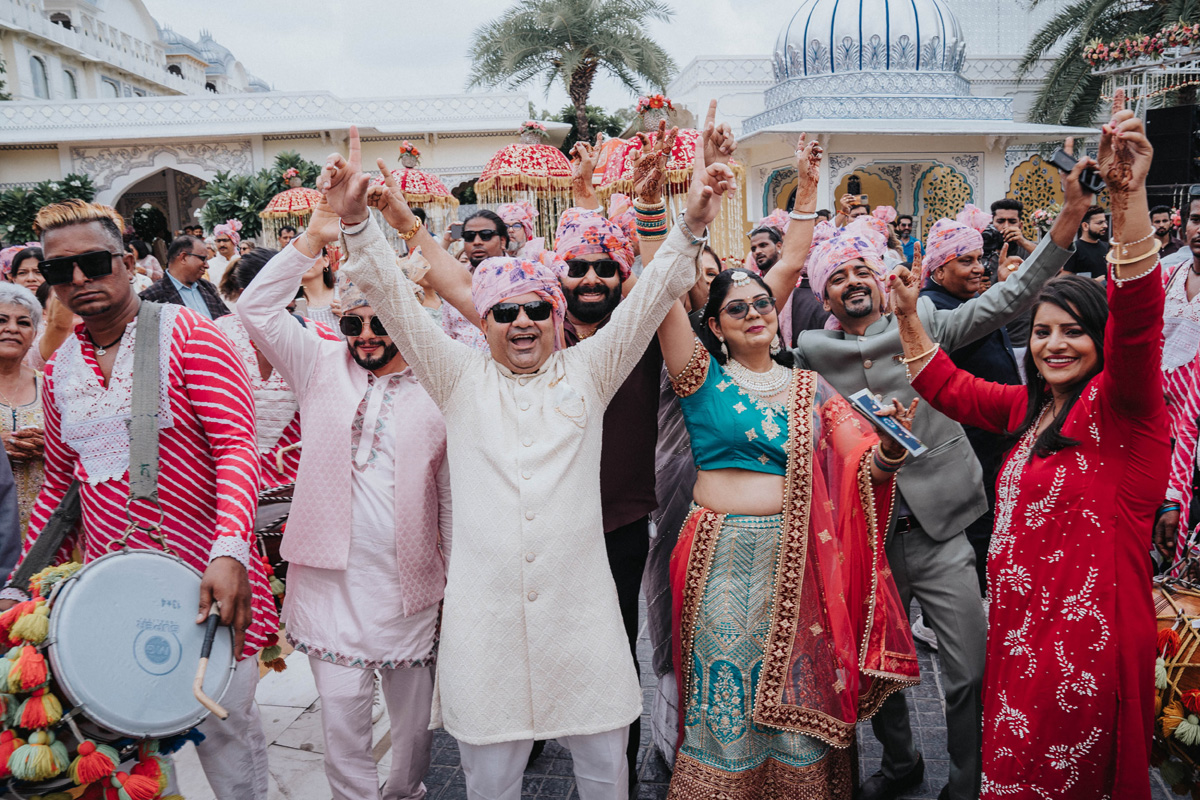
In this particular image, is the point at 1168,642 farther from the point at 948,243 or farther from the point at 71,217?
the point at 71,217

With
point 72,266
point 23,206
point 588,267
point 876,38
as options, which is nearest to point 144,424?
point 72,266

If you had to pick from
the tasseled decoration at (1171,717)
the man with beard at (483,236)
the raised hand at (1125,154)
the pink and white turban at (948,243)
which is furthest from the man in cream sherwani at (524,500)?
the man with beard at (483,236)

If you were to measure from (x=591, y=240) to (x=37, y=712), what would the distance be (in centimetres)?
218

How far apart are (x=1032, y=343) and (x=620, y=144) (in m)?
3.61

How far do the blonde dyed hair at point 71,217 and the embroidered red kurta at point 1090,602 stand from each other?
8.96 feet

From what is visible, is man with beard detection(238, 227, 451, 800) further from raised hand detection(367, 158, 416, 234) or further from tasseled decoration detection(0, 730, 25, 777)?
tasseled decoration detection(0, 730, 25, 777)

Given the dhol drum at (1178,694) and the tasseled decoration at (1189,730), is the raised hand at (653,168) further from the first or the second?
the tasseled decoration at (1189,730)

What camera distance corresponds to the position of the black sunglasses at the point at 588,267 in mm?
3123

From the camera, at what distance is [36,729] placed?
189cm

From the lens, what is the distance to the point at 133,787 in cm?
197

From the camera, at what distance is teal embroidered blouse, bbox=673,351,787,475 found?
8.97 feet

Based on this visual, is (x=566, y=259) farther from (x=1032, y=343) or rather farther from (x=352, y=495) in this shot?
(x=1032, y=343)

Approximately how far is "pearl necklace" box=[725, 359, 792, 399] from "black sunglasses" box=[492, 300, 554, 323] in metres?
0.72

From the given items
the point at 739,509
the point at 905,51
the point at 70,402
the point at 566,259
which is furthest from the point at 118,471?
the point at 905,51
